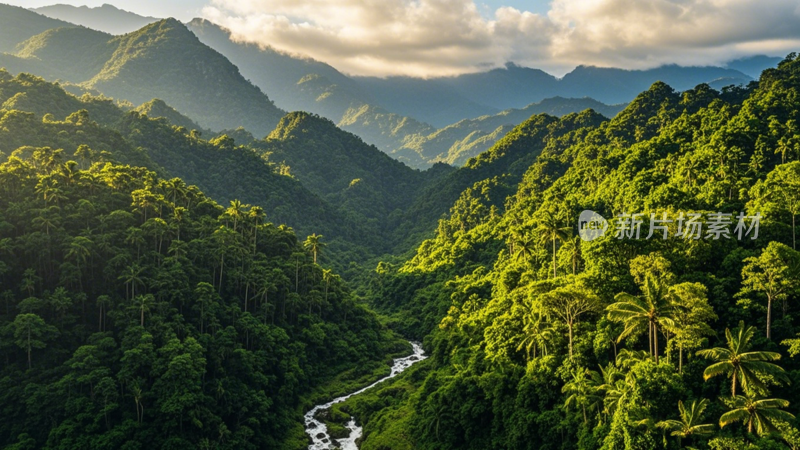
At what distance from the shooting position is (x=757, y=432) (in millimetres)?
41750

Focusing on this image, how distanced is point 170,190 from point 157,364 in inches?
1680

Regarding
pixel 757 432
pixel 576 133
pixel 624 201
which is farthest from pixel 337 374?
pixel 576 133

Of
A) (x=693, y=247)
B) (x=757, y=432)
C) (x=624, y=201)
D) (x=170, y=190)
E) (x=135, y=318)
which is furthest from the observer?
(x=170, y=190)

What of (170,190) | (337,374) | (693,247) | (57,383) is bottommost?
(337,374)

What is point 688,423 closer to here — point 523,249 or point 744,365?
point 744,365

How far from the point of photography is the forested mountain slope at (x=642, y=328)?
45.8 metres

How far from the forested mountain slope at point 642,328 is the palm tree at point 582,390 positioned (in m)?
0.17

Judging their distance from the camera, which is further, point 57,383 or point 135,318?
point 135,318

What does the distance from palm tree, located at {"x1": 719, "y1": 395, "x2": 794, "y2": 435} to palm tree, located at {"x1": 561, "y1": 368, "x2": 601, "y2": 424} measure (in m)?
11.9

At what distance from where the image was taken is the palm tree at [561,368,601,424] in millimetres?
52656

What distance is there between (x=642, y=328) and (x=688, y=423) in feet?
35.4

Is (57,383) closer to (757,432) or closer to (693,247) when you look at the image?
(757,432)

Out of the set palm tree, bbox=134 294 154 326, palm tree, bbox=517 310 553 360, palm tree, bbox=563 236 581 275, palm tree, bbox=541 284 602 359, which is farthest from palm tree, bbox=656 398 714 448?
palm tree, bbox=134 294 154 326

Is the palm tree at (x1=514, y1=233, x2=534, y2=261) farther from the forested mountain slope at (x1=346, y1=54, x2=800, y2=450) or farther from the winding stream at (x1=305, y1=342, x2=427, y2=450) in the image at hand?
the winding stream at (x1=305, y1=342, x2=427, y2=450)
